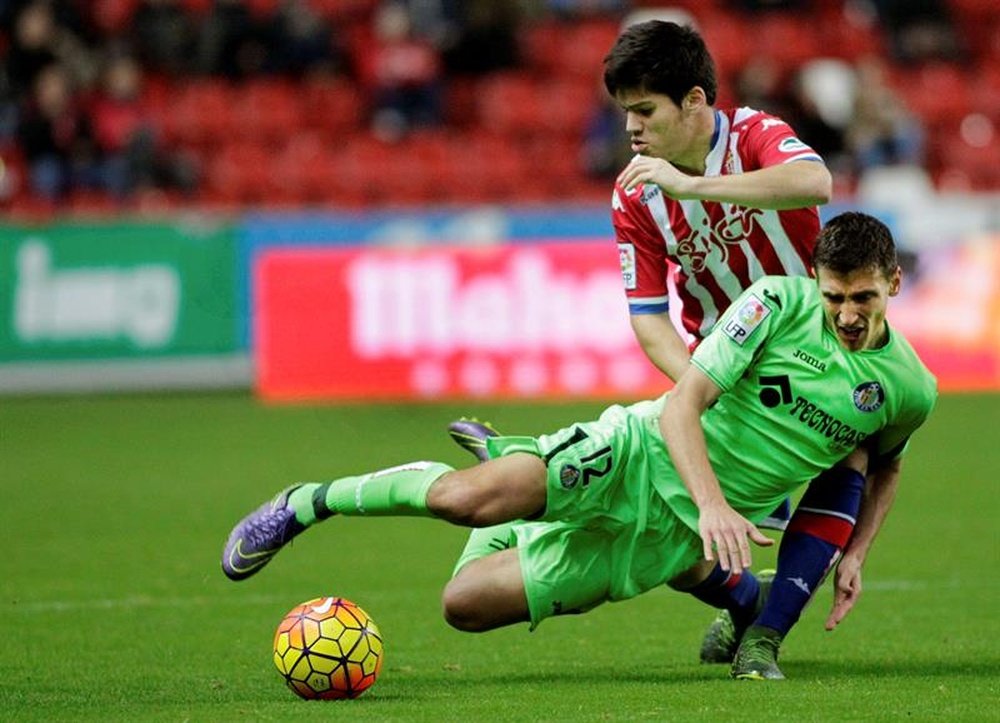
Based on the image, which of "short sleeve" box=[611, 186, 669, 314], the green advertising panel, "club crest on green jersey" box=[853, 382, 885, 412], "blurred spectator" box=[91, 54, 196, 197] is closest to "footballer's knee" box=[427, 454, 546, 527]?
"club crest on green jersey" box=[853, 382, 885, 412]

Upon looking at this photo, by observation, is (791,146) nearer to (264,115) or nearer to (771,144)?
(771,144)

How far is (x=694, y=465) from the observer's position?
5.82 meters

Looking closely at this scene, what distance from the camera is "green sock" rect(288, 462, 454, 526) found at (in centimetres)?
610

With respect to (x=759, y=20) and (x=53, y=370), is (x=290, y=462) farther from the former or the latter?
(x=759, y=20)

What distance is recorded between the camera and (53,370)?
666 inches

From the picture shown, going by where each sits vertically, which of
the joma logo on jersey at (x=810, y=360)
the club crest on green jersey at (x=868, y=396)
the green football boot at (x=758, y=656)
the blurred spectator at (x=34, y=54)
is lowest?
the green football boot at (x=758, y=656)

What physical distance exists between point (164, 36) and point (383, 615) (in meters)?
13.5

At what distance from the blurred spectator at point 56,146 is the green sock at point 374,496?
42.0 ft

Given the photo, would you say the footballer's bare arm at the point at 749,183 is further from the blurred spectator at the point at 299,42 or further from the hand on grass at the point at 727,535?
the blurred spectator at the point at 299,42

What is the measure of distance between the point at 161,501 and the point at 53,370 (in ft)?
19.4

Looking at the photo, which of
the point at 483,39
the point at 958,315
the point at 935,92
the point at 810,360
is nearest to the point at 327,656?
the point at 810,360

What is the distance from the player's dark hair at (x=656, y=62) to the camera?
6352 millimetres

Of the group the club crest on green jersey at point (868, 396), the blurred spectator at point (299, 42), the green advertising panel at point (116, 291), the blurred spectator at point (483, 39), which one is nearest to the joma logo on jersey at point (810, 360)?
the club crest on green jersey at point (868, 396)

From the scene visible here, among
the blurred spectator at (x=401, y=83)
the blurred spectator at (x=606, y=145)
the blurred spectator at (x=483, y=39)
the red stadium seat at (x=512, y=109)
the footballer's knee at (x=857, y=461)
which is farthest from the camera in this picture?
the blurred spectator at (x=483, y=39)
